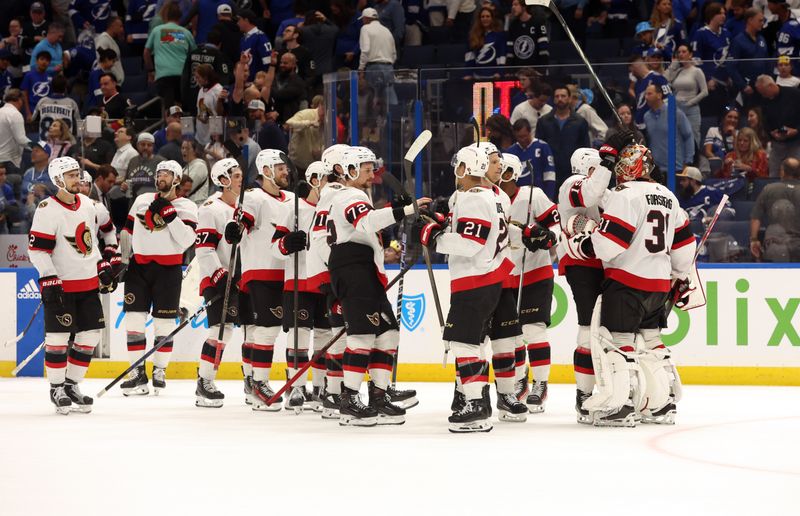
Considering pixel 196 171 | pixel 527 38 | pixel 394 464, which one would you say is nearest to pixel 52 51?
pixel 196 171

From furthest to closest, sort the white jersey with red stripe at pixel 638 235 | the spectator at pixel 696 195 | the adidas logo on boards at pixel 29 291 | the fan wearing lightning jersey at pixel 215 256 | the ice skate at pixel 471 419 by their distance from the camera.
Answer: the adidas logo on boards at pixel 29 291, the spectator at pixel 696 195, the fan wearing lightning jersey at pixel 215 256, the white jersey with red stripe at pixel 638 235, the ice skate at pixel 471 419

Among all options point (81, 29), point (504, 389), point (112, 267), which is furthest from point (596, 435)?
point (81, 29)

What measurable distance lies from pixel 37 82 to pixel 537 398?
341 inches

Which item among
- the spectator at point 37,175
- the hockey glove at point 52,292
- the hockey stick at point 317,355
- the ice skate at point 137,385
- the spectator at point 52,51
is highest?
the spectator at point 52,51

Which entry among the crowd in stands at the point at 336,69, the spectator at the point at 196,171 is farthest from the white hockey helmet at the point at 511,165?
the spectator at the point at 196,171

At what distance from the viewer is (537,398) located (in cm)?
768

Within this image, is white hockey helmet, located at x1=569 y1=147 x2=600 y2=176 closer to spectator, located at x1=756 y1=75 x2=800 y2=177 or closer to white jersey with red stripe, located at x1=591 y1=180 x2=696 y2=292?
white jersey with red stripe, located at x1=591 y1=180 x2=696 y2=292

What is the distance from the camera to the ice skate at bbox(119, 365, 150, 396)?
8.95m

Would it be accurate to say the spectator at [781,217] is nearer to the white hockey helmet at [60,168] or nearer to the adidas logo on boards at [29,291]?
the white hockey helmet at [60,168]

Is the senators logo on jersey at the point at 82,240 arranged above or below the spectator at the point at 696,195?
below

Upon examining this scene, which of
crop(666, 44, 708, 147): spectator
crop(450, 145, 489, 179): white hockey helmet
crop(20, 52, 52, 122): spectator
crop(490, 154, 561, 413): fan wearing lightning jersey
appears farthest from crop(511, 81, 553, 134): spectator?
crop(20, 52, 52, 122): spectator

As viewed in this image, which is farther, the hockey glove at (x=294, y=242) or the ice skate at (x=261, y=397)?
the ice skate at (x=261, y=397)

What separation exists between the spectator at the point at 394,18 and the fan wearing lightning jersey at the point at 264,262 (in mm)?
5143

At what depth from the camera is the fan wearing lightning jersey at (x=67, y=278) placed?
7.51 m
